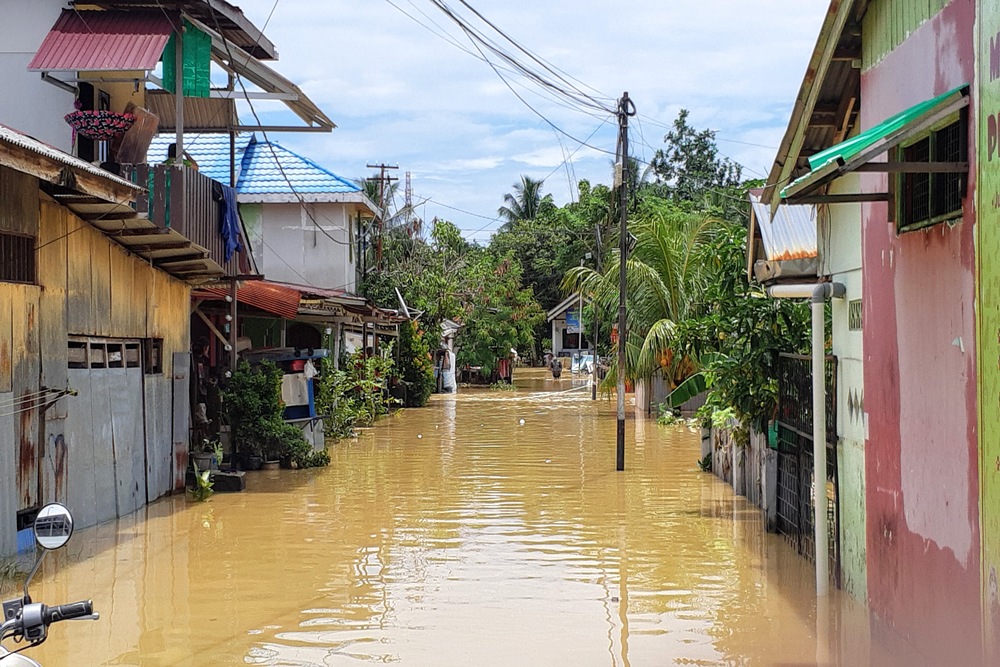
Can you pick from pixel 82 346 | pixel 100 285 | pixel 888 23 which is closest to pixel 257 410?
pixel 100 285

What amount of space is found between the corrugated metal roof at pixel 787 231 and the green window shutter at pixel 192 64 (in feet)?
26.9

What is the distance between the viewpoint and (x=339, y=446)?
79.3 ft

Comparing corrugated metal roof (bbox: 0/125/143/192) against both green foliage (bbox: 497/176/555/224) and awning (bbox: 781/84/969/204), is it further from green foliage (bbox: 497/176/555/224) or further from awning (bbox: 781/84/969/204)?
green foliage (bbox: 497/176/555/224)

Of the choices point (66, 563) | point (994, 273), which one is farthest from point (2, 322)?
point (994, 273)

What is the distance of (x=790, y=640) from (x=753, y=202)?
554 centimetres

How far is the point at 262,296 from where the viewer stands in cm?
1983

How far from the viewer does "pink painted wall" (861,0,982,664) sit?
657cm

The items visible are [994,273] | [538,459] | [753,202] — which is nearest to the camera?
[994,273]

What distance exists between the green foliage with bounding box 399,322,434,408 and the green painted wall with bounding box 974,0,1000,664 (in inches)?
1235

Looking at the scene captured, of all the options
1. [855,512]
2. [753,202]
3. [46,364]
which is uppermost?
[753,202]

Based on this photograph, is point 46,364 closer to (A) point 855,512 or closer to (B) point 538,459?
(A) point 855,512

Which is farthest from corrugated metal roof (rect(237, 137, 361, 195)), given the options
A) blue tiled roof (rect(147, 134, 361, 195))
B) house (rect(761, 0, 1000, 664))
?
house (rect(761, 0, 1000, 664))

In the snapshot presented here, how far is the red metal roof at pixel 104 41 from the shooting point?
14.5 metres

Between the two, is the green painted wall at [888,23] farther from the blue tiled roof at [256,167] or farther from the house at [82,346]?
the blue tiled roof at [256,167]
